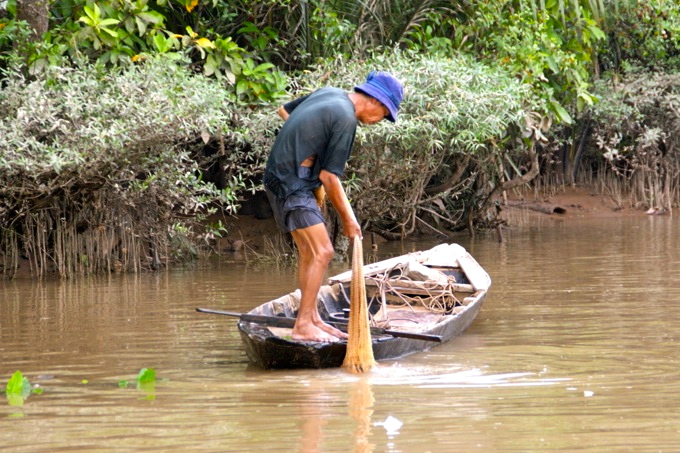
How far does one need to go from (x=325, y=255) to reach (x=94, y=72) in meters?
5.15

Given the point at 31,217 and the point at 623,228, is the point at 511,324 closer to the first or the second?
the point at 31,217

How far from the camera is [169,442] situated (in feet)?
13.1

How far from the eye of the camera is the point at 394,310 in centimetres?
760

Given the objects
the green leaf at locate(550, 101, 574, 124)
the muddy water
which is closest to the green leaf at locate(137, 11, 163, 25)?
the muddy water

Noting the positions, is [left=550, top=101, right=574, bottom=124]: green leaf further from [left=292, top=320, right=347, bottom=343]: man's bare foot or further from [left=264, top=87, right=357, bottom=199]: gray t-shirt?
[left=292, top=320, right=347, bottom=343]: man's bare foot

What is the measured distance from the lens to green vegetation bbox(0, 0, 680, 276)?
9773 millimetres

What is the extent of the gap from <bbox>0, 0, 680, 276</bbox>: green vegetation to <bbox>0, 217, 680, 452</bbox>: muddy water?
134 cm

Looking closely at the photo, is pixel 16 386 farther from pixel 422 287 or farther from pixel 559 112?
pixel 559 112

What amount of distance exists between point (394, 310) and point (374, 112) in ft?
7.00

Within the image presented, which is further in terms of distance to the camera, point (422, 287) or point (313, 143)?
point (422, 287)

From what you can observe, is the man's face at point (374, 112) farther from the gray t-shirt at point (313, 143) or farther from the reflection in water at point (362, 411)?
Answer: the reflection in water at point (362, 411)

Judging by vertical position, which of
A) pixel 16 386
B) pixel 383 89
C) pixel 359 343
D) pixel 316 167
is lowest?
pixel 16 386

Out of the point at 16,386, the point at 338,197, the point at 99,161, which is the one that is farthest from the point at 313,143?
the point at 99,161

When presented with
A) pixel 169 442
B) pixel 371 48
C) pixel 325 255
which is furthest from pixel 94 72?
pixel 169 442
